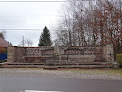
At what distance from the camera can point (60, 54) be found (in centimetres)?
1925

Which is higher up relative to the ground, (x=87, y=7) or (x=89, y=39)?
(x=87, y=7)

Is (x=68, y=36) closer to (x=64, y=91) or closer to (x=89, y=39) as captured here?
(x=89, y=39)

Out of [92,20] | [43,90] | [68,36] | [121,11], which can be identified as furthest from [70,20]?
[43,90]

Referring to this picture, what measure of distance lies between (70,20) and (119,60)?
1749 centimetres

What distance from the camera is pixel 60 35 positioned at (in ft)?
109

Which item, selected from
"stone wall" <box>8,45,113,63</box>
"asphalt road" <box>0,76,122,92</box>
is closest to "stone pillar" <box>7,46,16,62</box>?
"stone wall" <box>8,45,113,63</box>

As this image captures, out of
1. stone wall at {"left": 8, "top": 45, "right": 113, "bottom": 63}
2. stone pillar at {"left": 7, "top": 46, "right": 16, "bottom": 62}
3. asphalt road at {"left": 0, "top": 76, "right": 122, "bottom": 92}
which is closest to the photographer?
asphalt road at {"left": 0, "top": 76, "right": 122, "bottom": 92}

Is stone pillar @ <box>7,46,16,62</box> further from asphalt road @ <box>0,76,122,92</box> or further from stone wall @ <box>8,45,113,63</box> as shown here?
asphalt road @ <box>0,76,122,92</box>

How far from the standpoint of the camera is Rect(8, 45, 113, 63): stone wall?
17.0 m

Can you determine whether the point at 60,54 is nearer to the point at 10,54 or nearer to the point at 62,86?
the point at 10,54

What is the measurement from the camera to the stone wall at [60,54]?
17.0m

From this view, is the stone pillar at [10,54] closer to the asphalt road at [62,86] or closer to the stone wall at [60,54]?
the stone wall at [60,54]

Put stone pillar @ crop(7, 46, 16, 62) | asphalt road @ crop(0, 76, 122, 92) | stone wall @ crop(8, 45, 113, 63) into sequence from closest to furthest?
asphalt road @ crop(0, 76, 122, 92), stone wall @ crop(8, 45, 113, 63), stone pillar @ crop(7, 46, 16, 62)

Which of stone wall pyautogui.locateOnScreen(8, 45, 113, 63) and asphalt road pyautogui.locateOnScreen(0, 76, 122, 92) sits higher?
stone wall pyautogui.locateOnScreen(8, 45, 113, 63)
